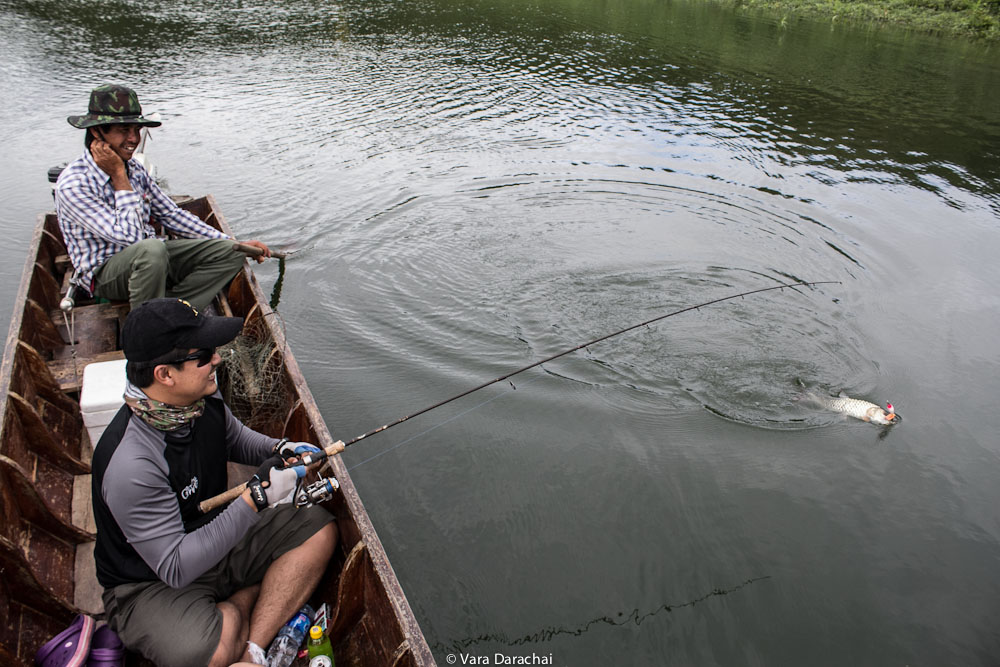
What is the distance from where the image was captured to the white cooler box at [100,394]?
414 centimetres

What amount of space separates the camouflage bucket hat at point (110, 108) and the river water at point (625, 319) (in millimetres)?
2988

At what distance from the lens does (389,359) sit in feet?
23.7

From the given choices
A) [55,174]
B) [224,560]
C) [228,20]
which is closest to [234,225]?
[55,174]

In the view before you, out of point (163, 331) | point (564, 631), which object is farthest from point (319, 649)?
point (564, 631)

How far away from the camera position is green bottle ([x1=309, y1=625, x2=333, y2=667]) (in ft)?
10.6

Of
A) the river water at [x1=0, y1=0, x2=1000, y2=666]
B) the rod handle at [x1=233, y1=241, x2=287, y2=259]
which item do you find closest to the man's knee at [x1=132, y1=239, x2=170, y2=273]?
the rod handle at [x1=233, y1=241, x2=287, y2=259]

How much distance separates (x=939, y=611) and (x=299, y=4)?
88.5 ft

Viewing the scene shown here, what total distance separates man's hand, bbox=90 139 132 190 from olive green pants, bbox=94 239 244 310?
1.65 feet

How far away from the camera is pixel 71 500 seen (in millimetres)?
4188

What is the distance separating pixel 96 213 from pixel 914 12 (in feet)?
108

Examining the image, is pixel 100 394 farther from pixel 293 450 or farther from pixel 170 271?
pixel 170 271

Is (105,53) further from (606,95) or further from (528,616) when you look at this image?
(528,616)

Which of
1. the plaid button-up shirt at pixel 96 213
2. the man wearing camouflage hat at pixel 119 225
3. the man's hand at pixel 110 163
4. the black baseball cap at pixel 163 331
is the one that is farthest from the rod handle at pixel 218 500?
the man's hand at pixel 110 163

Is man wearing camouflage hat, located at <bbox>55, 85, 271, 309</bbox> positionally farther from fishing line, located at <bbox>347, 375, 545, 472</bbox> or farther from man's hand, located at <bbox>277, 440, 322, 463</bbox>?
man's hand, located at <bbox>277, 440, 322, 463</bbox>
